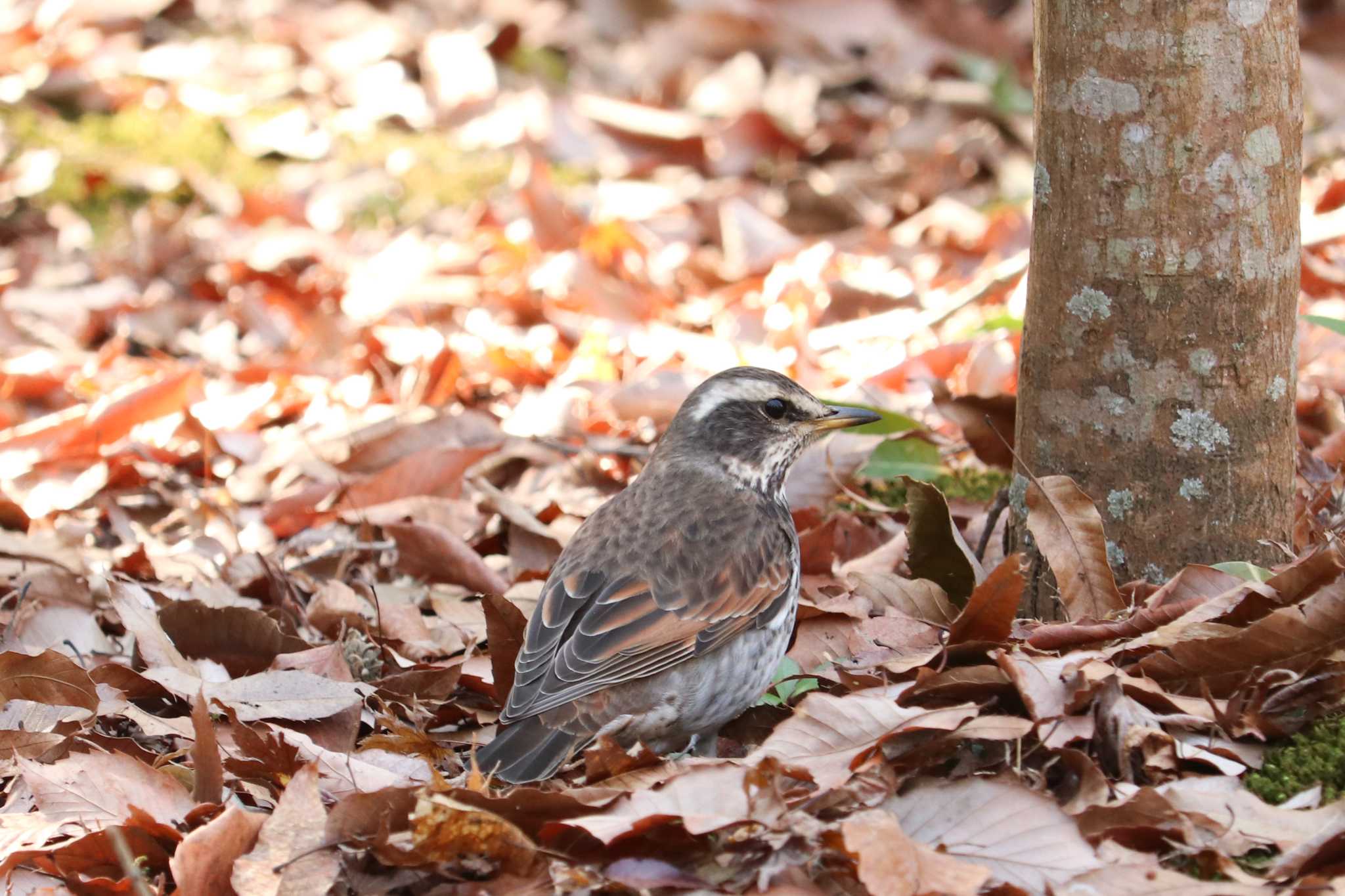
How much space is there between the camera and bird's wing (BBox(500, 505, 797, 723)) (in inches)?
199

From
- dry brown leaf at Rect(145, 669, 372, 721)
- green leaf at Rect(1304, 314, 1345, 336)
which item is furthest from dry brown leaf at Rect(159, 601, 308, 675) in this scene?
green leaf at Rect(1304, 314, 1345, 336)

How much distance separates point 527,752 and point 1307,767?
229 cm

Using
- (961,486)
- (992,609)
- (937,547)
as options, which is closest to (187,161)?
(961,486)

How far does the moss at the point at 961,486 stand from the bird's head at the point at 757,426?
2.05 feet

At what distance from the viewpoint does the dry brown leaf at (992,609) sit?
182 inches

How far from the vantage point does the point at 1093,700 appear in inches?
167

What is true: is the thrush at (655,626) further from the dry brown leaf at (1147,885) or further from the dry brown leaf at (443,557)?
the dry brown leaf at (1147,885)

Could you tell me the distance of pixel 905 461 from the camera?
6.76 meters

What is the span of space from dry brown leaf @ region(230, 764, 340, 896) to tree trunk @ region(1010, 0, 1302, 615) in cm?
272

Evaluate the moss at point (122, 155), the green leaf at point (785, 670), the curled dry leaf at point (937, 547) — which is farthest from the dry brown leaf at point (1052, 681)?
the moss at point (122, 155)

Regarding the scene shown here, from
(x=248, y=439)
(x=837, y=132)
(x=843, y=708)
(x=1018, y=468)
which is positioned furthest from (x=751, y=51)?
(x=843, y=708)

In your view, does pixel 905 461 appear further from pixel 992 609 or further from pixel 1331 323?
pixel 992 609

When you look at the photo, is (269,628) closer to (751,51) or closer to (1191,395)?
(1191,395)

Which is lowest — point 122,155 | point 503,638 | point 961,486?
point 122,155
